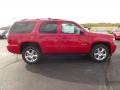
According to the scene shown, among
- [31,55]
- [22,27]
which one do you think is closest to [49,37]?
[31,55]

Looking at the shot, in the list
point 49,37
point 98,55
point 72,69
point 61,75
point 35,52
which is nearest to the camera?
point 61,75

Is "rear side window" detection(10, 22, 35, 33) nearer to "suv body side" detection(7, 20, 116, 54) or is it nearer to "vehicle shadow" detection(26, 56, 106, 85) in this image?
"suv body side" detection(7, 20, 116, 54)

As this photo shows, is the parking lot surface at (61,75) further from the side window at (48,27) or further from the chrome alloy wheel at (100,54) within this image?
the side window at (48,27)

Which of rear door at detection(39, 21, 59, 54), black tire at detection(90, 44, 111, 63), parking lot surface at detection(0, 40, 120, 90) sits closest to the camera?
parking lot surface at detection(0, 40, 120, 90)

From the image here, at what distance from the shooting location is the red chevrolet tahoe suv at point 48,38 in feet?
40.4

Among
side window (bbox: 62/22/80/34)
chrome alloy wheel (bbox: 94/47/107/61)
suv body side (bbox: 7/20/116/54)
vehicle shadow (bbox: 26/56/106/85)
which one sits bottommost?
vehicle shadow (bbox: 26/56/106/85)

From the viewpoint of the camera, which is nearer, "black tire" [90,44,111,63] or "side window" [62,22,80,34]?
"side window" [62,22,80,34]

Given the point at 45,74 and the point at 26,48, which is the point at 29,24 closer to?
the point at 26,48

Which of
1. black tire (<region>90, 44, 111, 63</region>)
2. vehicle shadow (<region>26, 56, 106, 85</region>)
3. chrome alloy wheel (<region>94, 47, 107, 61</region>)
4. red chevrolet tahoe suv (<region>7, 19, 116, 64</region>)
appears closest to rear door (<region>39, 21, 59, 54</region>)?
red chevrolet tahoe suv (<region>7, 19, 116, 64</region>)

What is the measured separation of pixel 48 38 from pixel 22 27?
3.85ft

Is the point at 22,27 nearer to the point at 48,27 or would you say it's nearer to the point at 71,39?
the point at 48,27

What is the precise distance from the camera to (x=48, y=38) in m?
12.3

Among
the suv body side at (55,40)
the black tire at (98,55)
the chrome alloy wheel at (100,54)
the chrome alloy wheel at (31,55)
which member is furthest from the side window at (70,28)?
the chrome alloy wheel at (31,55)

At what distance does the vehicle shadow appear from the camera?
9.35m
